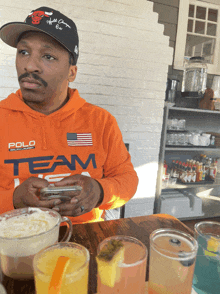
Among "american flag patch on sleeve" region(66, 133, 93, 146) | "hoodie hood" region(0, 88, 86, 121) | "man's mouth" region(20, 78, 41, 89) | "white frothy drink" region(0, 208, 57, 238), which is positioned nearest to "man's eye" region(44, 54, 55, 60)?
"man's mouth" region(20, 78, 41, 89)

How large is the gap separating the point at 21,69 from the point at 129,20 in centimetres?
150

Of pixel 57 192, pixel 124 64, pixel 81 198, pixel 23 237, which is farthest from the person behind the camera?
pixel 124 64

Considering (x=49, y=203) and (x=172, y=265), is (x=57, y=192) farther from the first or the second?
(x=172, y=265)

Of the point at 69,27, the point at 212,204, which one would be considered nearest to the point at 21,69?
the point at 69,27

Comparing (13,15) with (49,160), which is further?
(13,15)

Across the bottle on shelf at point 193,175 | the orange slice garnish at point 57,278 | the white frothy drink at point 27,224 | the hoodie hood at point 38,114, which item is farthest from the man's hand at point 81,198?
the bottle on shelf at point 193,175

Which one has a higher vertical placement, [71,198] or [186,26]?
[186,26]

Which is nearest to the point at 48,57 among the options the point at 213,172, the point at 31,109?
the point at 31,109

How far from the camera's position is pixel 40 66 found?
1.08 m

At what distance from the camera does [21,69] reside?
1091 mm

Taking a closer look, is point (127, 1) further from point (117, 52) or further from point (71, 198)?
point (71, 198)

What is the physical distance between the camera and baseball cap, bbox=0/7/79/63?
40.5 inches

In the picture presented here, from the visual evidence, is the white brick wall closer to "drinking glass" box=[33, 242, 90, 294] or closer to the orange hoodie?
the orange hoodie

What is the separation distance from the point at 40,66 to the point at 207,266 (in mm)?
1090
